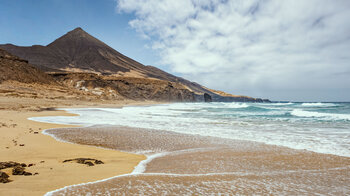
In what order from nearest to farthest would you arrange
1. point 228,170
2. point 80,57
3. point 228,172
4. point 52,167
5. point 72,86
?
point 52,167 < point 228,172 < point 228,170 < point 72,86 < point 80,57

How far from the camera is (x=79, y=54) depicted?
146m

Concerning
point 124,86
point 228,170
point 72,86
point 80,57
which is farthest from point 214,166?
point 80,57

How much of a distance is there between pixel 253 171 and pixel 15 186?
14.0 feet

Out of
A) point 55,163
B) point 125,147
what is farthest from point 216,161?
point 55,163

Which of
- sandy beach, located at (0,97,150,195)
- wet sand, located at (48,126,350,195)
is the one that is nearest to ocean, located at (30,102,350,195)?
wet sand, located at (48,126,350,195)

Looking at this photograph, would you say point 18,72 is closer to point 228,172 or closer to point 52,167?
point 52,167

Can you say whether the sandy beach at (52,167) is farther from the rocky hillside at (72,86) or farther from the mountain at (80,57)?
the mountain at (80,57)

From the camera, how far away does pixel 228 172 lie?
13.7 feet

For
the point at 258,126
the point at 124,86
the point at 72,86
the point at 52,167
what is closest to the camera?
the point at 52,167

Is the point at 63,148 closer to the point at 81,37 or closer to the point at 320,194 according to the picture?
the point at 320,194

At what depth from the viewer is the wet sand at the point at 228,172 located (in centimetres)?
318

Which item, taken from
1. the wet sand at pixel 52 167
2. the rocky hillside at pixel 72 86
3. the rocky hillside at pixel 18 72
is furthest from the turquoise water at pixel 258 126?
the rocky hillside at pixel 18 72

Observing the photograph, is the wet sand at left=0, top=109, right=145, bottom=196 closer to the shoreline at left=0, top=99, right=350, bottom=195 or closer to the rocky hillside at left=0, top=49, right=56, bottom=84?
the shoreline at left=0, top=99, right=350, bottom=195

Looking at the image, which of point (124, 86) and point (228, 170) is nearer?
point (228, 170)
